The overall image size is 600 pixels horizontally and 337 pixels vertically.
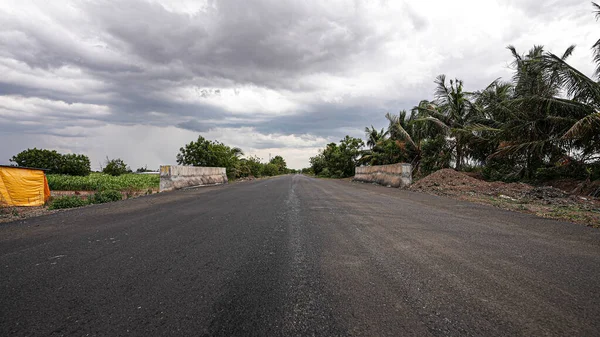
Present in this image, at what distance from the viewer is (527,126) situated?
13.8m

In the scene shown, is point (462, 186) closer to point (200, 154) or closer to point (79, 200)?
point (79, 200)

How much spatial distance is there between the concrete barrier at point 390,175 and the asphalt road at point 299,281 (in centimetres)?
1266

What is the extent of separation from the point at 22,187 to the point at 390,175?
19.3 metres

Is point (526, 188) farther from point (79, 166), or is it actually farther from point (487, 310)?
point (79, 166)

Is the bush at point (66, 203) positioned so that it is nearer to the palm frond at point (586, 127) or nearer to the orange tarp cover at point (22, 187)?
the orange tarp cover at point (22, 187)

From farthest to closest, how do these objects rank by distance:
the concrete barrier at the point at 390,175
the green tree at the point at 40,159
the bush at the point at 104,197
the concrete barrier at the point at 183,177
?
the green tree at the point at 40,159 → the concrete barrier at the point at 390,175 → the concrete barrier at the point at 183,177 → the bush at the point at 104,197

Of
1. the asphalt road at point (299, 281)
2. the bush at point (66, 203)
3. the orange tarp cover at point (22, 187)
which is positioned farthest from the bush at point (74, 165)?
the asphalt road at point (299, 281)

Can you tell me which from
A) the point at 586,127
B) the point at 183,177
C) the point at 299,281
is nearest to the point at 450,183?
the point at 586,127

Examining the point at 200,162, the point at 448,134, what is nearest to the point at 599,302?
the point at 448,134

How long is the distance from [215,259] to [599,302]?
3793mm

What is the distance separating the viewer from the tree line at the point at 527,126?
11.8m

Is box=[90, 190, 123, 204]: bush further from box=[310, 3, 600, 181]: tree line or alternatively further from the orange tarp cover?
box=[310, 3, 600, 181]: tree line

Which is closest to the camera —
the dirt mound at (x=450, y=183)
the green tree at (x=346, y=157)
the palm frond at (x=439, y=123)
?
the dirt mound at (x=450, y=183)

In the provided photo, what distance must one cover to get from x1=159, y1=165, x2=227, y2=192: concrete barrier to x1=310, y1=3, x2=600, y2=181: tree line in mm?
17865
